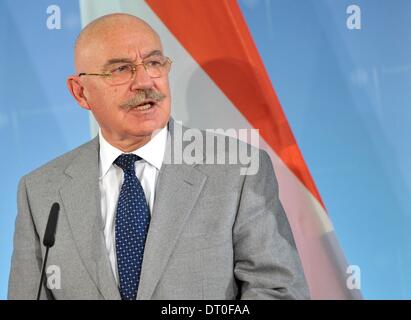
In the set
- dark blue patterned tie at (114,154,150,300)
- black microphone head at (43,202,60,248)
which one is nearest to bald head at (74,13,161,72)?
dark blue patterned tie at (114,154,150,300)

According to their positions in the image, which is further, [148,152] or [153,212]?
[148,152]

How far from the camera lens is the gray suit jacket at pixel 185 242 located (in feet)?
6.73

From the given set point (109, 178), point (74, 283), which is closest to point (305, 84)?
point (109, 178)

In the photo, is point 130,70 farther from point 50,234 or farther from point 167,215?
point 50,234

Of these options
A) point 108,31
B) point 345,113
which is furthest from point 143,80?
point 345,113

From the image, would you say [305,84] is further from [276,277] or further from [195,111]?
[276,277]

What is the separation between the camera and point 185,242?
6.84 ft

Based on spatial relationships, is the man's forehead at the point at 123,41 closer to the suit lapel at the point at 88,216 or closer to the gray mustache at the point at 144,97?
the gray mustache at the point at 144,97

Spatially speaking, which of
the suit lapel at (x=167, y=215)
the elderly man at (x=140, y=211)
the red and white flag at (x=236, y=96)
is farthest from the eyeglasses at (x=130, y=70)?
the red and white flag at (x=236, y=96)

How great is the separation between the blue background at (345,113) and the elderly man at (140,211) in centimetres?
45

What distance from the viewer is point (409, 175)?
100 inches

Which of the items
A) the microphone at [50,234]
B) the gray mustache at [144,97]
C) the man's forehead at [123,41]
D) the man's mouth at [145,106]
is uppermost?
the man's forehead at [123,41]

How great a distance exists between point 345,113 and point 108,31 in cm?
92
